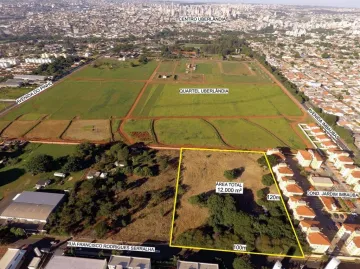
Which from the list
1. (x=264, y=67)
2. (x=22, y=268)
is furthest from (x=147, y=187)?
(x=264, y=67)

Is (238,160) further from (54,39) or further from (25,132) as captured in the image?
(54,39)

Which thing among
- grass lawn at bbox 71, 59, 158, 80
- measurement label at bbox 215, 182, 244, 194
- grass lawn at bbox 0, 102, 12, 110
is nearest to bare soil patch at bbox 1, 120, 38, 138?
grass lawn at bbox 0, 102, 12, 110

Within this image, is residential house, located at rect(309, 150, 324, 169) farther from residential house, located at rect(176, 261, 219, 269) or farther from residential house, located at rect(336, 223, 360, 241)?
residential house, located at rect(176, 261, 219, 269)

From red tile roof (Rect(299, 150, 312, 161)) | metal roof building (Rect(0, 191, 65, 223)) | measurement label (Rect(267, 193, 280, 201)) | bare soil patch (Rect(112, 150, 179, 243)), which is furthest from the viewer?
red tile roof (Rect(299, 150, 312, 161))

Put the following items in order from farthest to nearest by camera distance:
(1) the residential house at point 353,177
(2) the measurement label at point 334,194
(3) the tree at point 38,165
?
1. (3) the tree at point 38,165
2. (1) the residential house at point 353,177
3. (2) the measurement label at point 334,194

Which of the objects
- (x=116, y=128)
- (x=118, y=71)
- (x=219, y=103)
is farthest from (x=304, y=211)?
(x=118, y=71)

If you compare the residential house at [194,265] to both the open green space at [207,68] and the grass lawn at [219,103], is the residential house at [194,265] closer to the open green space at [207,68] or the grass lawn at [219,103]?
the grass lawn at [219,103]

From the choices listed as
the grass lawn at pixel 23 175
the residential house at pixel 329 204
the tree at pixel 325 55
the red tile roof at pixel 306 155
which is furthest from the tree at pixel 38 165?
the tree at pixel 325 55
